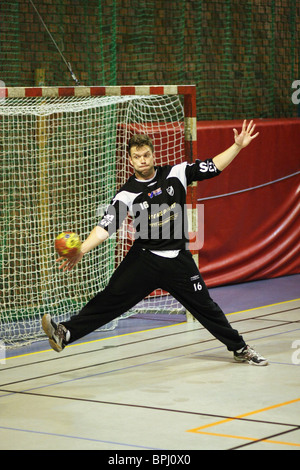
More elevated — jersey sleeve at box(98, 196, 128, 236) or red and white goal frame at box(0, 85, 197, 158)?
red and white goal frame at box(0, 85, 197, 158)

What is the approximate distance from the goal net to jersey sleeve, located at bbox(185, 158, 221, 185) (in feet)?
6.12

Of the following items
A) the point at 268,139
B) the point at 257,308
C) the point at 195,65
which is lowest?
the point at 257,308

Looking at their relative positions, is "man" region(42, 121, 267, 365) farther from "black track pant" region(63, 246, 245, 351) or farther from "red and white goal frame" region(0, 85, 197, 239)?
"red and white goal frame" region(0, 85, 197, 239)

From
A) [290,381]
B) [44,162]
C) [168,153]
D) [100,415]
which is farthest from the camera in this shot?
[168,153]

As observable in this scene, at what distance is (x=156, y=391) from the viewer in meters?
6.44

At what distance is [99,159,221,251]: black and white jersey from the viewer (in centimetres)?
702

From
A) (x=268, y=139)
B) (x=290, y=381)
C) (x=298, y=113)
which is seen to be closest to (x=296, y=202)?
(x=268, y=139)

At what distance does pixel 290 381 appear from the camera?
21.7ft

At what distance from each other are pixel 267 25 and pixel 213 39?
1272 mm

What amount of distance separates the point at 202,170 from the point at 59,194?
134 inches

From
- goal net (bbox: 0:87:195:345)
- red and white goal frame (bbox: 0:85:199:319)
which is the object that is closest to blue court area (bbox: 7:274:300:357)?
goal net (bbox: 0:87:195:345)

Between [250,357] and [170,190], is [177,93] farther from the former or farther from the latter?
[250,357]

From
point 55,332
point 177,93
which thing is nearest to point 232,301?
point 177,93

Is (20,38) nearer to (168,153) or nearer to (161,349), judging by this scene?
(168,153)
